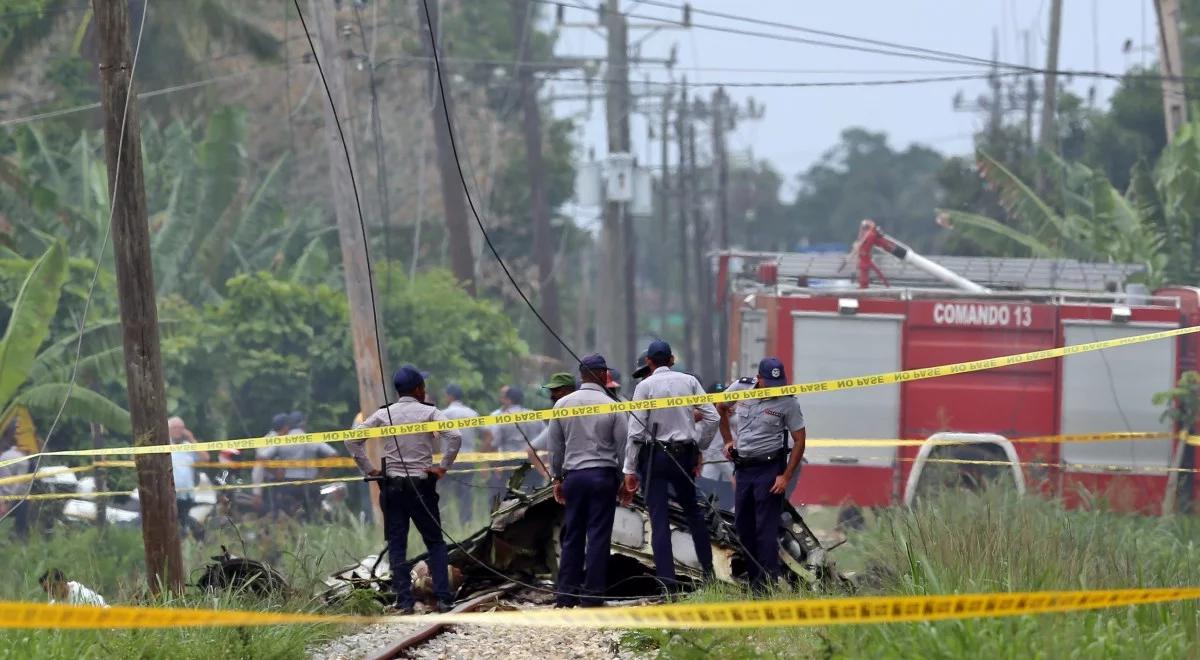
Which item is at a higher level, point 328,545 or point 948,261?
point 948,261

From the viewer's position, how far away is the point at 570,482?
1066 centimetres

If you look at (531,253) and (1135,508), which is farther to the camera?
(531,253)

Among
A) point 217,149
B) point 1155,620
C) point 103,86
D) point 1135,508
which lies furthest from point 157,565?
point 217,149

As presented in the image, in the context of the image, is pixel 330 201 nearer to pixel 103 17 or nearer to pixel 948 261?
pixel 948 261

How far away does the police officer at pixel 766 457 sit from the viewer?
10531 millimetres

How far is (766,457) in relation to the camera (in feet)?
34.5

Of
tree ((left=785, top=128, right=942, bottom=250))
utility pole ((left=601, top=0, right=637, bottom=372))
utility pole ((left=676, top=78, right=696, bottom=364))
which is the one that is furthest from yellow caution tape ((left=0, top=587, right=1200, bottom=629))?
tree ((left=785, top=128, right=942, bottom=250))

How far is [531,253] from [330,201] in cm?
858

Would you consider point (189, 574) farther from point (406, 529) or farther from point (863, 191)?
point (863, 191)

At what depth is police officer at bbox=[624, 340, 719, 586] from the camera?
1062 centimetres

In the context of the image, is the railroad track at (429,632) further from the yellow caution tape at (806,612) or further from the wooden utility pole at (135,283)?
the yellow caution tape at (806,612)

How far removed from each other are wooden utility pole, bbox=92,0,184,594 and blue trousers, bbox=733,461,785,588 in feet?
12.4

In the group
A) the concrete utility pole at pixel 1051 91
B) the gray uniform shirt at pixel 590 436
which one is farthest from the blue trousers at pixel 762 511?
the concrete utility pole at pixel 1051 91

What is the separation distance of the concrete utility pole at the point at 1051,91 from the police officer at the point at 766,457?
19.9 metres
